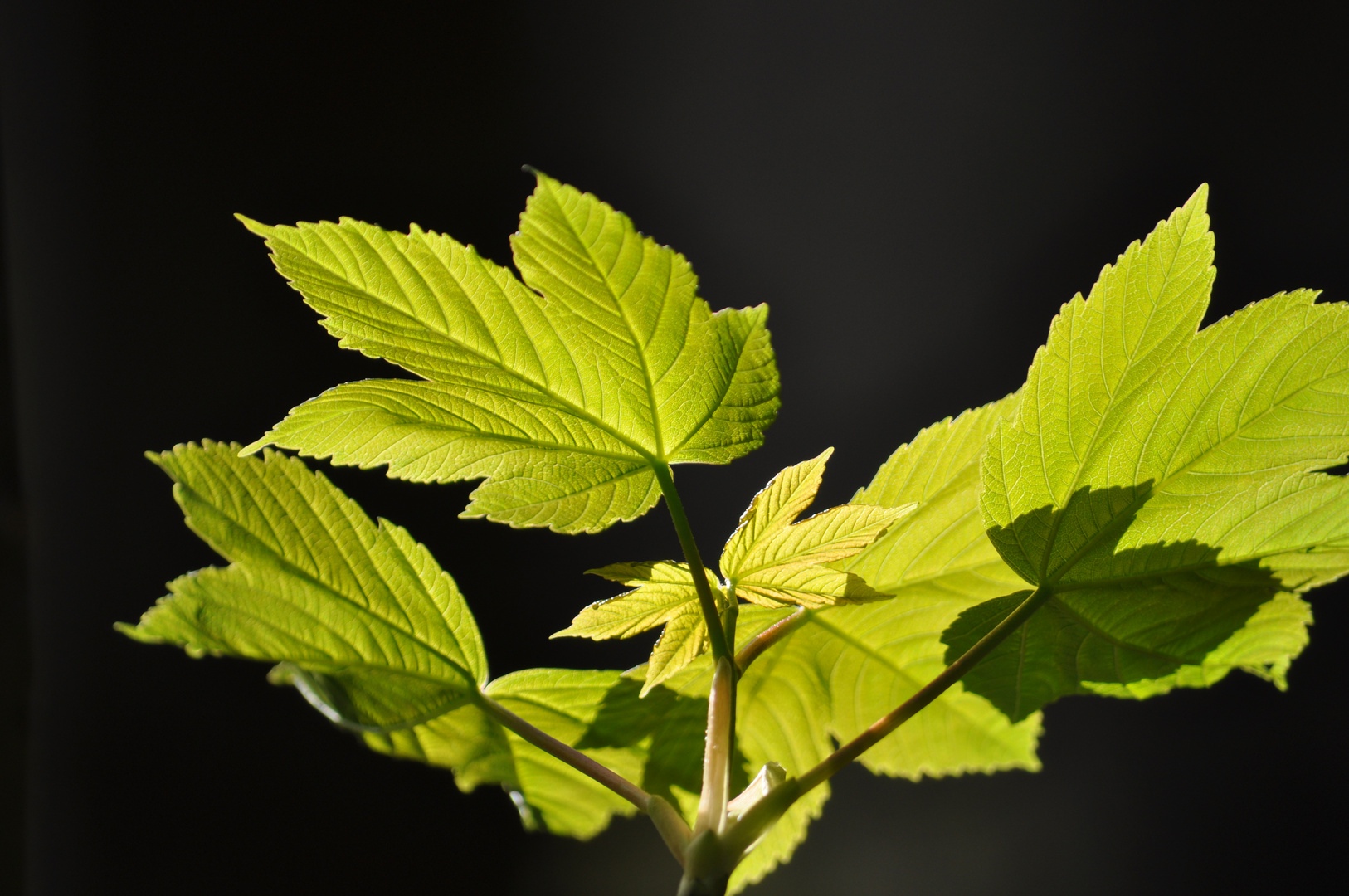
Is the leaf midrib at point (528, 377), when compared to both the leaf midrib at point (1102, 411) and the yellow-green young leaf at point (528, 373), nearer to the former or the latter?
the yellow-green young leaf at point (528, 373)

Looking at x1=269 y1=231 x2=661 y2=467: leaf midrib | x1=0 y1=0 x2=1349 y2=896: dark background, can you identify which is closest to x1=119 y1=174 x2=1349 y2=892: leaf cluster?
x1=269 y1=231 x2=661 y2=467: leaf midrib

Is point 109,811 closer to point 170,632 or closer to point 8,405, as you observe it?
point 8,405

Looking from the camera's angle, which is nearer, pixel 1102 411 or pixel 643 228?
pixel 1102 411

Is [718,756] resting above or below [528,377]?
below

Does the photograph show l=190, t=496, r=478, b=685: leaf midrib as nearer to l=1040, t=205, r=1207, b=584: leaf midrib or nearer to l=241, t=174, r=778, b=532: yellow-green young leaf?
l=241, t=174, r=778, b=532: yellow-green young leaf

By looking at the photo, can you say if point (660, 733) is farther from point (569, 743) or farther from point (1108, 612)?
point (1108, 612)

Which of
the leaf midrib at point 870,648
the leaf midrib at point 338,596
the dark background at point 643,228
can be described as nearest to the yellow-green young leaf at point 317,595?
the leaf midrib at point 338,596

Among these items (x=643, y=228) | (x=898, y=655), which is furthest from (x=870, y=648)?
(x=643, y=228)
